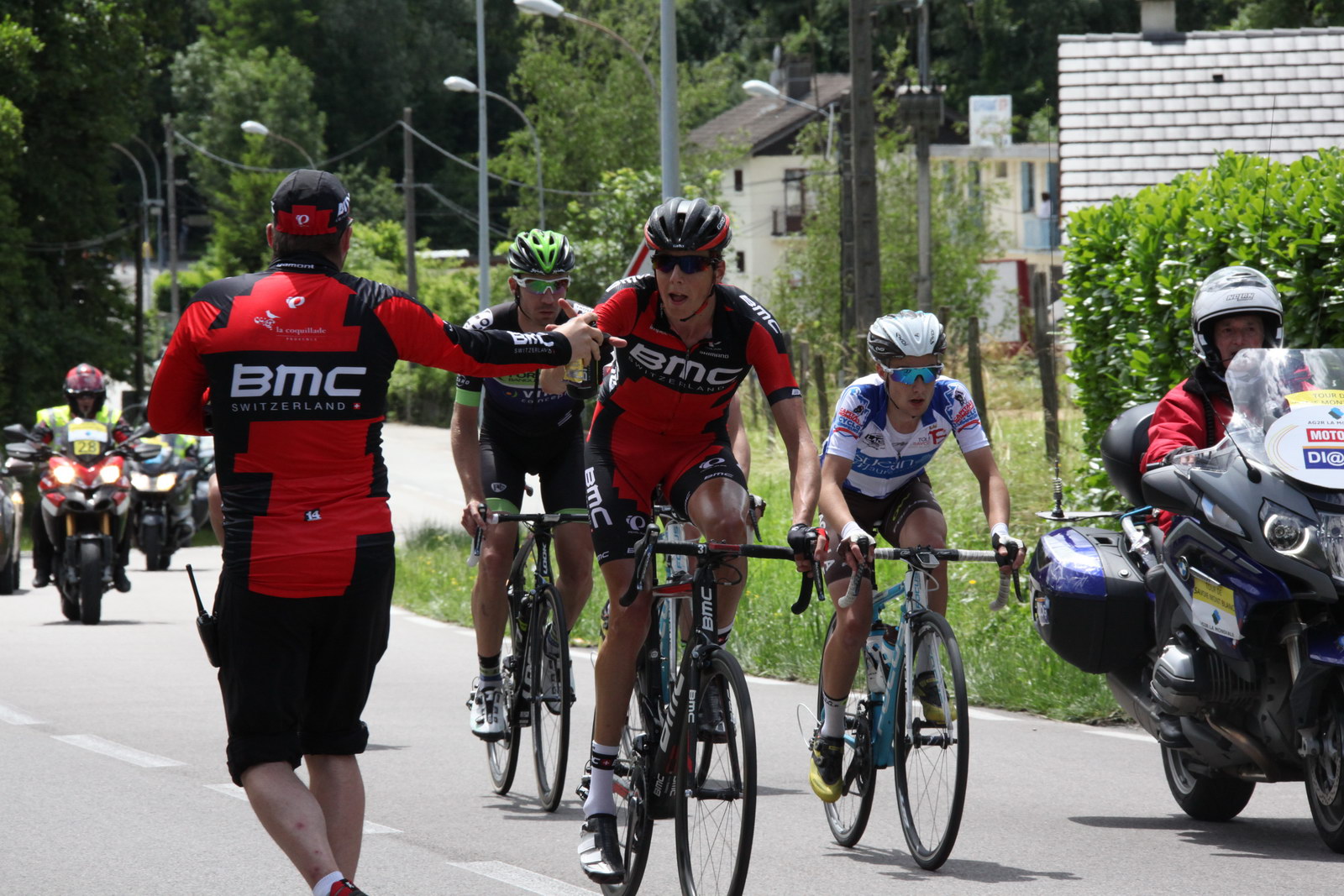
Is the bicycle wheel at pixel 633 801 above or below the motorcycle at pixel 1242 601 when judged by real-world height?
below

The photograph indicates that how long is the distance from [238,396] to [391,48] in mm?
94751

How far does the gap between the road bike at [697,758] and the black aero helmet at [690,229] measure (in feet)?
2.93

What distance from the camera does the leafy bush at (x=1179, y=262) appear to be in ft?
32.9

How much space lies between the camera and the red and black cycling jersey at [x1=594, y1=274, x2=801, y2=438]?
6.03 metres

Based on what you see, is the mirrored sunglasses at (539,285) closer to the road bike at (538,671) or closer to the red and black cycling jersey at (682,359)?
the road bike at (538,671)

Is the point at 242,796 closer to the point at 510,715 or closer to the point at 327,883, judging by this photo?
the point at 510,715

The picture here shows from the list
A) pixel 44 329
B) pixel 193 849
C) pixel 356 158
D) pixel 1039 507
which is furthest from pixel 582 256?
pixel 356 158

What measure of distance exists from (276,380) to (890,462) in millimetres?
2799

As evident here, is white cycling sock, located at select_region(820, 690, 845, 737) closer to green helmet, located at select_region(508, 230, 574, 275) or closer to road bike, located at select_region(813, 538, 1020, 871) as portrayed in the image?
road bike, located at select_region(813, 538, 1020, 871)

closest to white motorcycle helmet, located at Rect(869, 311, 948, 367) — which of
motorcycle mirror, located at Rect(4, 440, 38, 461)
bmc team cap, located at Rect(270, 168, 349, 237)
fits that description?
bmc team cap, located at Rect(270, 168, 349, 237)

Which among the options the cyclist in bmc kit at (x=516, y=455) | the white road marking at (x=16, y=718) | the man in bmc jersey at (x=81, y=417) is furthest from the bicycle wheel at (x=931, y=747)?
the man in bmc jersey at (x=81, y=417)

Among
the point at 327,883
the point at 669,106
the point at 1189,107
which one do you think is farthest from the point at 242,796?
the point at 1189,107

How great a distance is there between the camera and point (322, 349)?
4773mm

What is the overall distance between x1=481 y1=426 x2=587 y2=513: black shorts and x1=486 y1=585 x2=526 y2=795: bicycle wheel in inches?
16.9
